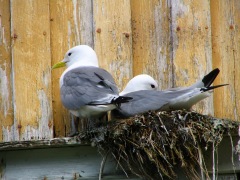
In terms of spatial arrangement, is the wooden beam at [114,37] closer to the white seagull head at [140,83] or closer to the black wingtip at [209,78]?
the white seagull head at [140,83]

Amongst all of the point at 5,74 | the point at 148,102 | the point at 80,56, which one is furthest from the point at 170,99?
the point at 5,74

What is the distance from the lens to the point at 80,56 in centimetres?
511

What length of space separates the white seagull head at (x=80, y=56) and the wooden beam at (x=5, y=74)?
0.28 m

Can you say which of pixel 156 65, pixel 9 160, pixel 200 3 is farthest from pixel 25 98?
pixel 200 3

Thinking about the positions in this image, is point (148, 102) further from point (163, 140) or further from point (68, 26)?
point (68, 26)

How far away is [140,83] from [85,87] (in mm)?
429

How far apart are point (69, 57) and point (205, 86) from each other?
89 cm

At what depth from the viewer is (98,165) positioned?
4.57 metres

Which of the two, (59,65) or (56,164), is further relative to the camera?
(59,65)

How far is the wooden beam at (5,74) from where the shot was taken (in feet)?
16.3

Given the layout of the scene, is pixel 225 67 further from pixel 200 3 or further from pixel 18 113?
pixel 18 113

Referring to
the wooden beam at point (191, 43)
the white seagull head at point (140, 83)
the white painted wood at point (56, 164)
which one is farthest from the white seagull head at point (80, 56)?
the white painted wood at point (56, 164)

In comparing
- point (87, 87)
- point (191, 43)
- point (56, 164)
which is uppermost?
point (191, 43)

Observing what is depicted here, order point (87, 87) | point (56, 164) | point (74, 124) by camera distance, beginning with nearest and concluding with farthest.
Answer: point (56, 164)
point (87, 87)
point (74, 124)
